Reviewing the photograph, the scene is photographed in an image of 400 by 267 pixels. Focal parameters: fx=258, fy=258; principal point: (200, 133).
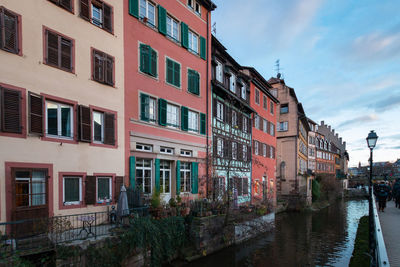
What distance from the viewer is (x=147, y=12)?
1343 centimetres

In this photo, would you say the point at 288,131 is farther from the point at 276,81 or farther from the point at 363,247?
the point at 363,247

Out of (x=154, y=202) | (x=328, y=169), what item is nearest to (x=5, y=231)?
(x=154, y=202)

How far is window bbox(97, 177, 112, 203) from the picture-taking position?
1062 centimetres

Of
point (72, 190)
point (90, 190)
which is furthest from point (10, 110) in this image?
point (90, 190)

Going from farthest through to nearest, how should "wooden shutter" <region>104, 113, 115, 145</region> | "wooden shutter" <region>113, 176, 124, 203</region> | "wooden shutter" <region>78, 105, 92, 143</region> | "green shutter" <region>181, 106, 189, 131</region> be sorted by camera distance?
1. "green shutter" <region>181, 106, 189, 131</region>
2. "wooden shutter" <region>113, 176, 124, 203</region>
3. "wooden shutter" <region>104, 113, 115, 145</region>
4. "wooden shutter" <region>78, 105, 92, 143</region>

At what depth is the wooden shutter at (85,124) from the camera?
995cm

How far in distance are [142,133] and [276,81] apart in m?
26.7

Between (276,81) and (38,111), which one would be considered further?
(276,81)

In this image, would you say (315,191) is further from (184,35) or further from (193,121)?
(184,35)

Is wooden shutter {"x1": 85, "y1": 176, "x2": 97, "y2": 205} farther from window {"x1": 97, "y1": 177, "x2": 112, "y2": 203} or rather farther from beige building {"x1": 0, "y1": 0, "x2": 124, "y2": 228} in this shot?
window {"x1": 97, "y1": 177, "x2": 112, "y2": 203}

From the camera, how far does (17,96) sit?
828cm

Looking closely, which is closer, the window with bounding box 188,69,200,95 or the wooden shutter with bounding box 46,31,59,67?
the wooden shutter with bounding box 46,31,59,67

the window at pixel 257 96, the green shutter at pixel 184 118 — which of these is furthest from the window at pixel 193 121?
the window at pixel 257 96

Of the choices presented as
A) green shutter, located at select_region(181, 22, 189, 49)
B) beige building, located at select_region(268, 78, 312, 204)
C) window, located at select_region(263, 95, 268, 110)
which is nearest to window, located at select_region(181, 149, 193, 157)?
green shutter, located at select_region(181, 22, 189, 49)
